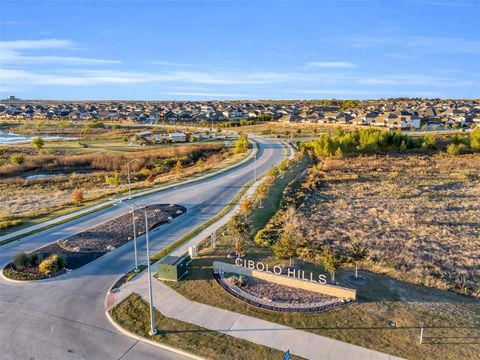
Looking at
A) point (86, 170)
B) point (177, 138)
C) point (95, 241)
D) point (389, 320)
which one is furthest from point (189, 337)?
point (177, 138)

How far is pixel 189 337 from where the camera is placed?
1617 cm

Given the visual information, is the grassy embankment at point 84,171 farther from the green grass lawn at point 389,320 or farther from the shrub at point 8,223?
the green grass lawn at point 389,320

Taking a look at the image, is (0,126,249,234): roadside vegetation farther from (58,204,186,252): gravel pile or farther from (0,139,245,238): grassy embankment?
(58,204,186,252): gravel pile

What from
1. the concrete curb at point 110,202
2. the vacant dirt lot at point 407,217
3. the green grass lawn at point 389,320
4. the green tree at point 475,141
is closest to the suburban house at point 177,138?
the concrete curb at point 110,202

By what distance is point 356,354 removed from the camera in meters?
14.9

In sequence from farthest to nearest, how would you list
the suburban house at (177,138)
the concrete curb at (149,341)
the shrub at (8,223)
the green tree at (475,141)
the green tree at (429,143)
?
the suburban house at (177,138) → the green tree at (429,143) → the green tree at (475,141) → the shrub at (8,223) → the concrete curb at (149,341)

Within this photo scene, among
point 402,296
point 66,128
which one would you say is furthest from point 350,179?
point 66,128

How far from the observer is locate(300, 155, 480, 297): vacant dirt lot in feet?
74.8

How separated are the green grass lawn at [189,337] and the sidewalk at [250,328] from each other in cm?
36

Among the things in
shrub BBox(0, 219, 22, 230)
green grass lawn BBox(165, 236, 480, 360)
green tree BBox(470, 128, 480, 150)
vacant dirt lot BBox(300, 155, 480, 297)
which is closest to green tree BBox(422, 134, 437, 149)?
green tree BBox(470, 128, 480, 150)

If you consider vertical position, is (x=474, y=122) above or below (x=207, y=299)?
above

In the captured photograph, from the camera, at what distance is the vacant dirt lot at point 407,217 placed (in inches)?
898

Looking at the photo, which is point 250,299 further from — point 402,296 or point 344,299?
point 402,296

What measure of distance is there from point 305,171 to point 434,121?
265 ft
